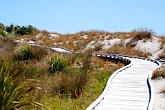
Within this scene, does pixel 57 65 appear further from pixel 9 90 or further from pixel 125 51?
pixel 125 51

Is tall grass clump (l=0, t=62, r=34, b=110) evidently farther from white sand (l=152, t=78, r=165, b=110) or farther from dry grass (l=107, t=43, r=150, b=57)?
dry grass (l=107, t=43, r=150, b=57)

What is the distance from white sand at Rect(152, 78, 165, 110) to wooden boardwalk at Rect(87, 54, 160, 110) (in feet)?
0.72

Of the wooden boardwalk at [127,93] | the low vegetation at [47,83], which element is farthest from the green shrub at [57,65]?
the wooden boardwalk at [127,93]

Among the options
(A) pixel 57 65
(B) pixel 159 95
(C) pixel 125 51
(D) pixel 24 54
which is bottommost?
(B) pixel 159 95

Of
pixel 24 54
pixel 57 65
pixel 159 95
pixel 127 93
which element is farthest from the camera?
pixel 24 54

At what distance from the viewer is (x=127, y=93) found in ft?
40.3

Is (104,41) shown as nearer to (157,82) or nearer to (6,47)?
(6,47)

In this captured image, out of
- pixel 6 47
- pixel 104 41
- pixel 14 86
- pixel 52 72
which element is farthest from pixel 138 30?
pixel 14 86

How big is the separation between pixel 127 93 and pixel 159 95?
1.07 m

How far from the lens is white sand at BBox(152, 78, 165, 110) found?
35.1 ft

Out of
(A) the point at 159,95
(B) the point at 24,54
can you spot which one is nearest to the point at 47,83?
(A) the point at 159,95

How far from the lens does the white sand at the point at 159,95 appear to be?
35.1ft

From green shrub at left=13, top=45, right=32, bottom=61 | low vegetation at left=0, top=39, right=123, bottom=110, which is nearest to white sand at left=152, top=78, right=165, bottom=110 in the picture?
low vegetation at left=0, top=39, right=123, bottom=110

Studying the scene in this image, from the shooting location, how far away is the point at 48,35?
47594 millimetres
